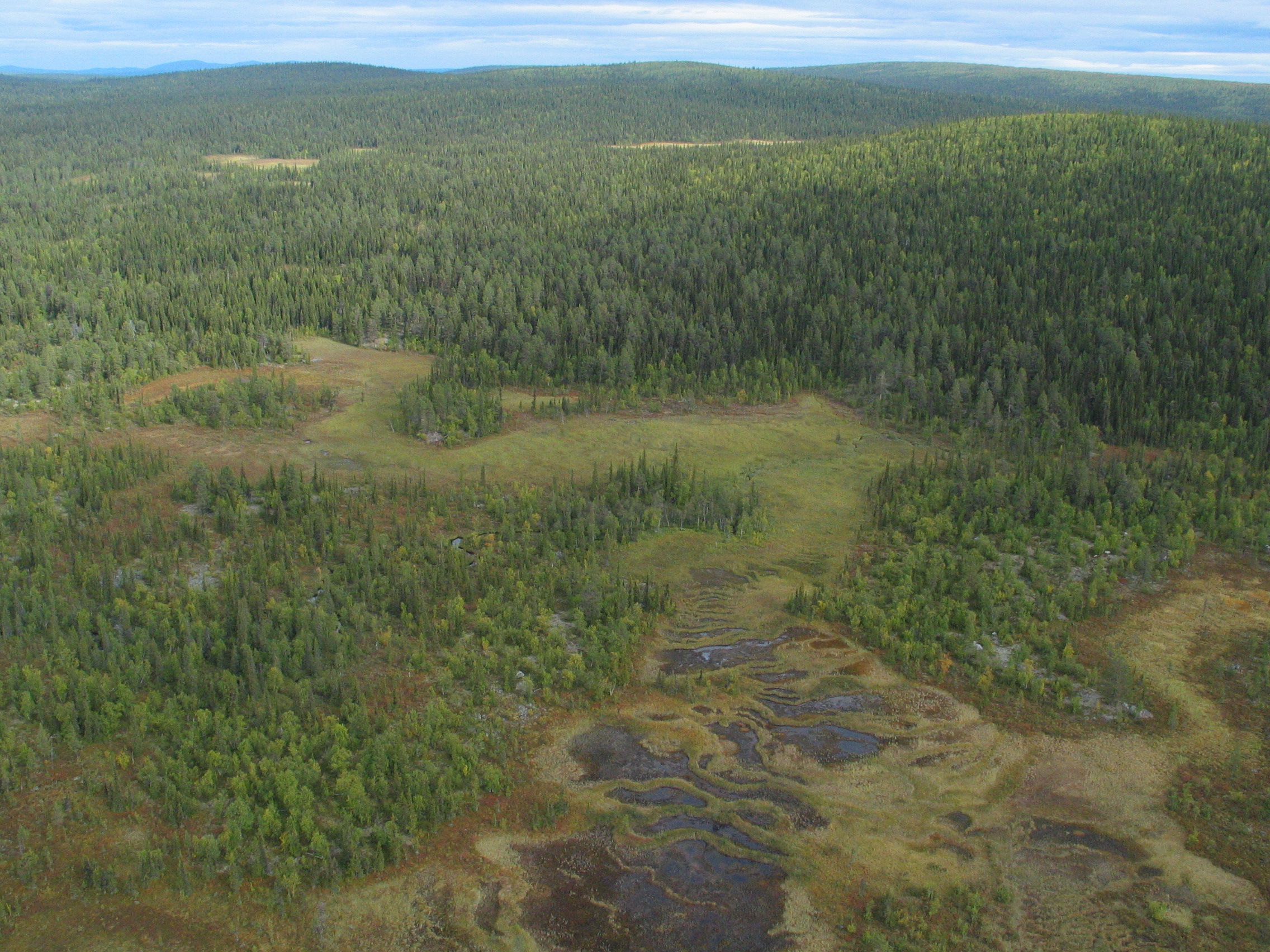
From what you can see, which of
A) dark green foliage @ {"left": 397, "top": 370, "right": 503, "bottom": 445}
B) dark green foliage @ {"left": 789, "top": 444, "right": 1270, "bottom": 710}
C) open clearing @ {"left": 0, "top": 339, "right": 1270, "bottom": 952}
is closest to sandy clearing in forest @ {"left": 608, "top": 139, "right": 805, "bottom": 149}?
dark green foliage @ {"left": 397, "top": 370, "right": 503, "bottom": 445}

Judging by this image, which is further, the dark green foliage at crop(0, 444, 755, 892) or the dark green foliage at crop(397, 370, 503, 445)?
the dark green foliage at crop(397, 370, 503, 445)

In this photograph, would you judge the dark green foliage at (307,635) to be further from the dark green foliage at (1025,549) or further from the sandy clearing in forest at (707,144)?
the sandy clearing in forest at (707,144)

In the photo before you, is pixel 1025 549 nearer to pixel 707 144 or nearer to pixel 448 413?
pixel 448 413

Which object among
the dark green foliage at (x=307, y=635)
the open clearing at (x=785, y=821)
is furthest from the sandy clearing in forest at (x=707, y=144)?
the open clearing at (x=785, y=821)

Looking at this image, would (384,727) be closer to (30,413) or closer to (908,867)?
(908,867)

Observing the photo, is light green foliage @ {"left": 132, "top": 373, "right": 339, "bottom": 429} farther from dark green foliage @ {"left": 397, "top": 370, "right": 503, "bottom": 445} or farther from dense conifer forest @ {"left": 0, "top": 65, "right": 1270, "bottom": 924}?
dark green foliage @ {"left": 397, "top": 370, "right": 503, "bottom": 445}

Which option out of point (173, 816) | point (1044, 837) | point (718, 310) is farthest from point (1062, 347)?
point (173, 816)

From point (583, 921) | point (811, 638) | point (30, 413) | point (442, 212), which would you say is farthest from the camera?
point (442, 212)
